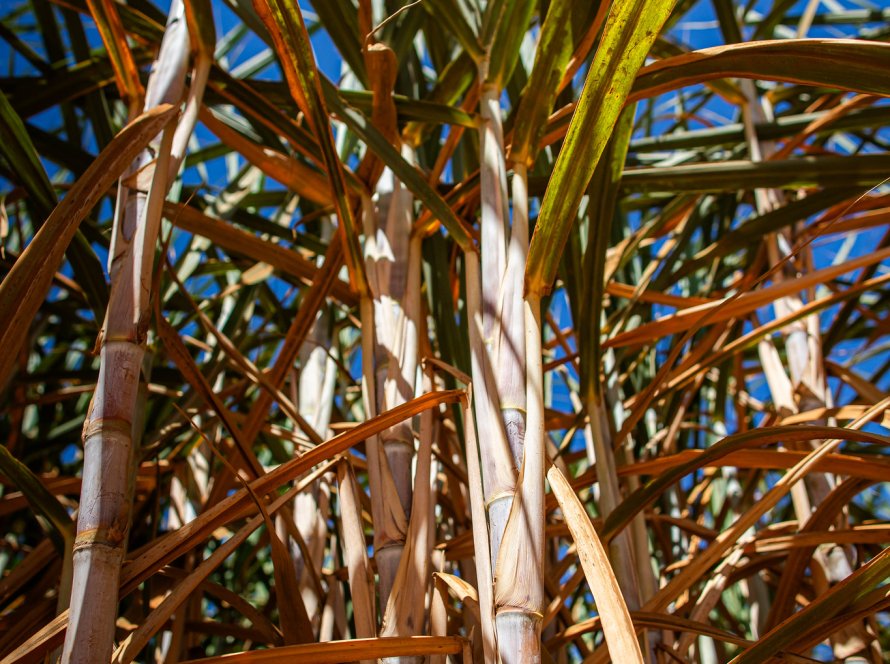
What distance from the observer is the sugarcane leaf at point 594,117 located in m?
0.48

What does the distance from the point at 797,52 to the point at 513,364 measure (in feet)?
0.92

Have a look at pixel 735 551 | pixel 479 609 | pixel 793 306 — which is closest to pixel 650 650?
pixel 735 551

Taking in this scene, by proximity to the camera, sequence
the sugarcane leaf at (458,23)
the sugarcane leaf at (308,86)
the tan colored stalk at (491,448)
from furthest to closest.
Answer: the sugarcane leaf at (458,23)
the sugarcane leaf at (308,86)
the tan colored stalk at (491,448)

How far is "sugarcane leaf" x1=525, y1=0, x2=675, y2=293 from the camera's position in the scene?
0.48 m

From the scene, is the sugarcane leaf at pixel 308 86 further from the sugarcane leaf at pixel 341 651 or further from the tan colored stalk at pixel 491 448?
the sugarcane leaf at pixel 341 651

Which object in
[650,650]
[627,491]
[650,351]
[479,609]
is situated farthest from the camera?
[650,351]

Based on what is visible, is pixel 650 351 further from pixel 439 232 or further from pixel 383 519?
pixel 383 519

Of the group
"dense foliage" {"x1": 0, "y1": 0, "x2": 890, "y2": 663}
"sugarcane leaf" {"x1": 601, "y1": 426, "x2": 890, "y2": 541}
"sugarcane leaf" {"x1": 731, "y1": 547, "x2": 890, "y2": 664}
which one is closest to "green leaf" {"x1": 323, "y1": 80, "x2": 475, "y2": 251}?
"dense foliage" {"x1": 0, "y1": 0, "x2": 890, "y2": 663}

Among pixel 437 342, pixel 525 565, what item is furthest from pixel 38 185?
pixel 525 565

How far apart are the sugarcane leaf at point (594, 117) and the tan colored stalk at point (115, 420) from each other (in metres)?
0.26

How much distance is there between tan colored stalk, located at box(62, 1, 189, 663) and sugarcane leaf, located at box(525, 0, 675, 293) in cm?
26

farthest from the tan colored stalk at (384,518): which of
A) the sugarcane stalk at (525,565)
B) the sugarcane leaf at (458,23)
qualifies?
the sugarcane leaf at (458,23)

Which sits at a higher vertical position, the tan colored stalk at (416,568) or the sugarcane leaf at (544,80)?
the sugarcane leaf at (544,80)

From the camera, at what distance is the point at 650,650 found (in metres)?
0.62
